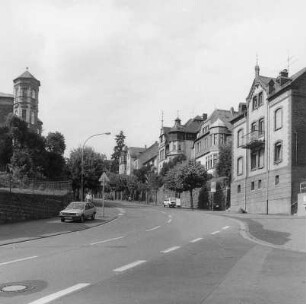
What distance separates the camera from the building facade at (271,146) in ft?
154

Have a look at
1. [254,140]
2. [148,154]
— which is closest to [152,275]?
[254,140]

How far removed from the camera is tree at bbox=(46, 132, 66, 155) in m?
68.9

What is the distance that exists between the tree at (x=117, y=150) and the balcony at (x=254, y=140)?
351 feet

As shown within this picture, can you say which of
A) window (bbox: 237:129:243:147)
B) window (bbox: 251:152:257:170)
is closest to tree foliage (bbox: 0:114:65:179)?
window (bbox: 237:129:243:147)

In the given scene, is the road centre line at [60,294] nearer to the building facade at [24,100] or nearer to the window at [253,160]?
the window at [253,160]

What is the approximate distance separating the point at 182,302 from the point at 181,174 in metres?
61.3

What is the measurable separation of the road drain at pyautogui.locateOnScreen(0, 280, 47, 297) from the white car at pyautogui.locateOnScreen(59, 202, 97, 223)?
80.0ft

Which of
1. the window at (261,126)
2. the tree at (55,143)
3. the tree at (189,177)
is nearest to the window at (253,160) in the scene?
the window at (261,126)

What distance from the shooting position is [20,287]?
932 centimetres

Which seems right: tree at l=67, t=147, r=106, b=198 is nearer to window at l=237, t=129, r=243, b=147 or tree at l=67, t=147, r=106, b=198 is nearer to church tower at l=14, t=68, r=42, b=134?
window at l=237, t=129, r=243, b=147

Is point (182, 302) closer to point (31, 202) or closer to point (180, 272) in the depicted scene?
point (180, 272)

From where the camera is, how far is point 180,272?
11242 mm

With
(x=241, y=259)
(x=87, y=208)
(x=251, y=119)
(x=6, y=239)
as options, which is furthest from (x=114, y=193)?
(x=241, y=259)

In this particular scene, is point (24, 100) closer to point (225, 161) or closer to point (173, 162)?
point (173, 162)
